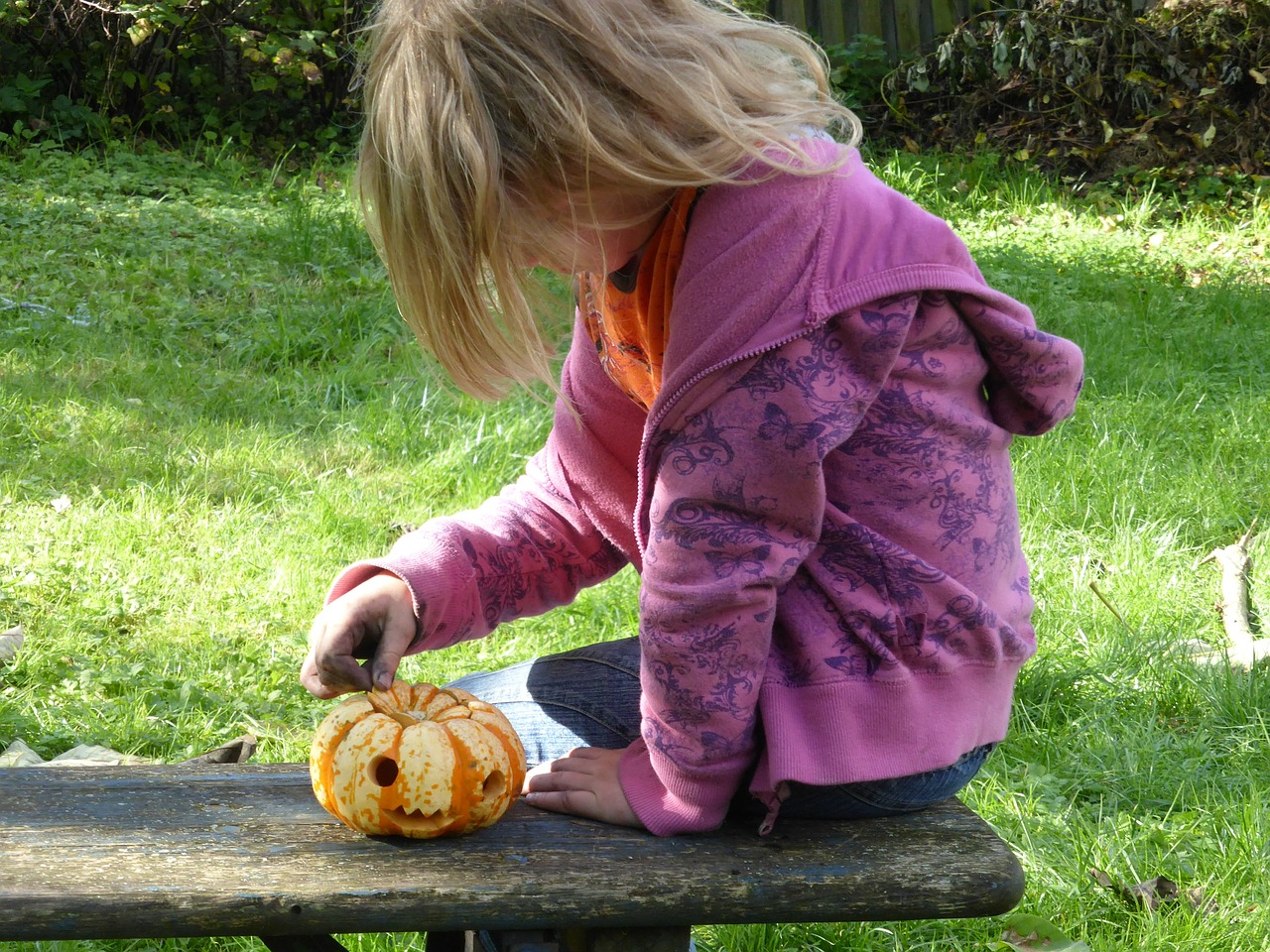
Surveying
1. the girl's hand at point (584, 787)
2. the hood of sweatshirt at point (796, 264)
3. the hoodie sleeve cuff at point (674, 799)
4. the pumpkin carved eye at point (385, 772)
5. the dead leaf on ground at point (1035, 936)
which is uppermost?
the hood of sweatshirt at point (796, 264)

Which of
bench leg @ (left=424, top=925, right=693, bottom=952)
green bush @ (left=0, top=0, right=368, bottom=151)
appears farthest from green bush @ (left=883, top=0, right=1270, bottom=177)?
bench leg @ (left=424, top=925, right=693, bottom=952)

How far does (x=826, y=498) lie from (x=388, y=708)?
0.66m

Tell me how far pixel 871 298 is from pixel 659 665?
513 mm

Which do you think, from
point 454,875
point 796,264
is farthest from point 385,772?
point 796,264

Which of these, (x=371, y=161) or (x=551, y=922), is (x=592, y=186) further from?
(x=551, y=922)

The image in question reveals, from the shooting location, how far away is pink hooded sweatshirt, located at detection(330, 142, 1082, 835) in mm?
1533

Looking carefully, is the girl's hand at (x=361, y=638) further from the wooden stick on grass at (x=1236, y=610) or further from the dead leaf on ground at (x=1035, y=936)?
the wooden stick on grass at (x=1236, y=610)

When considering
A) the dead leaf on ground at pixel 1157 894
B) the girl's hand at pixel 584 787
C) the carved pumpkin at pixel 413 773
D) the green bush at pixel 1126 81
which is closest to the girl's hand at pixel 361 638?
the carved pumpkin at pixel 413 773

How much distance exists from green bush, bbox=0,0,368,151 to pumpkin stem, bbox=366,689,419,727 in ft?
20.4

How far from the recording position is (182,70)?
7945 mm

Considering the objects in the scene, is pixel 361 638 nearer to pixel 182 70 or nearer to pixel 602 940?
pixel 602 940

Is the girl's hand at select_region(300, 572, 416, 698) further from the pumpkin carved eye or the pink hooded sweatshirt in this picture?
the pink hooded sweatshirt

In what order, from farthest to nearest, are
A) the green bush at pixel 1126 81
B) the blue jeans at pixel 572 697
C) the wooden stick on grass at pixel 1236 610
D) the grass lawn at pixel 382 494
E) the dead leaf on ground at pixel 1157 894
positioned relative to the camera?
the green bush at pixel 1126 81 → the wooden stick on grass at pixel 1236 610 → the grass lawn at pixel 382 494 → the dead leaf on ground at pixel 1157 894 → the blue jeans at pixel 572 697

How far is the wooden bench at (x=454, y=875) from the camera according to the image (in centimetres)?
146
